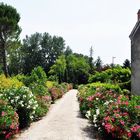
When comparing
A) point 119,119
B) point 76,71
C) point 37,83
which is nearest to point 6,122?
point 119,119

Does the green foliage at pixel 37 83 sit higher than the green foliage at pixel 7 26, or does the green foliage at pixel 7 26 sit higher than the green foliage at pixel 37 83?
the green foliage at pixel 7 26

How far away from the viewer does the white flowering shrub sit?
14359 mm

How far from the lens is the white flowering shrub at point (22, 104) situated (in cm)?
1436

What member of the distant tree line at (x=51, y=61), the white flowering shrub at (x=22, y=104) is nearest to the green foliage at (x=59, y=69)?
the distant tree line at (x=51, y=61)

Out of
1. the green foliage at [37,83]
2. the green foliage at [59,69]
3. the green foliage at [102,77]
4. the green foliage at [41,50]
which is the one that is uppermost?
the green foliage at [41,50]

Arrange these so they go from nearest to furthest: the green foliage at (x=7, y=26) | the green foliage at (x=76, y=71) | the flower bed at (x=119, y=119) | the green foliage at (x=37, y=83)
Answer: the flower bed at (x=119, y=119) < the green foliage at (x=37, y=83) < the green foliage at (x=7, y=26) < the green foliage at (x=76, y=71)

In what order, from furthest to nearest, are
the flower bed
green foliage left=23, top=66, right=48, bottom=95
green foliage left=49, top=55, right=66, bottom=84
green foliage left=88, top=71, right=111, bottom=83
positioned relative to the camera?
green foliage left=49, top=55, right=66, bottom=84 < green foliage left=88, top=71, right=111, bottom=83 < green foliage left=23, top=66, right=48, bottom=95 < the flower bed

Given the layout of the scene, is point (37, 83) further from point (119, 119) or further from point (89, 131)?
point (119, 119)

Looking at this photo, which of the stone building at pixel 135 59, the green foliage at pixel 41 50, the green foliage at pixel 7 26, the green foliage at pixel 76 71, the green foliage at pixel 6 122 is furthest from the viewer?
the green foliage at pixel 41 50

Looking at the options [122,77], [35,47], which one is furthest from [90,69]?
[122,77]

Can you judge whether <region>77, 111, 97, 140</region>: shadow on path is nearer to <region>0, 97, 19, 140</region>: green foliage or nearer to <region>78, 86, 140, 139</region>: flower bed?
<region>78, 86, 140, 139</region>: flower bed

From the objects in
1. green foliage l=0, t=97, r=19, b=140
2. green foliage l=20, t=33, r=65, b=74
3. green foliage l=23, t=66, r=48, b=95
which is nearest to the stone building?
green foliage l=23, t=66, r=48, b=95

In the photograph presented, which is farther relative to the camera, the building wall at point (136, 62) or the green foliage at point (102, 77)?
the green foliage at point (102, 77)

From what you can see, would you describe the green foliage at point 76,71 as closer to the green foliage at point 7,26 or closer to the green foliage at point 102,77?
the green foliage at point 102,77
